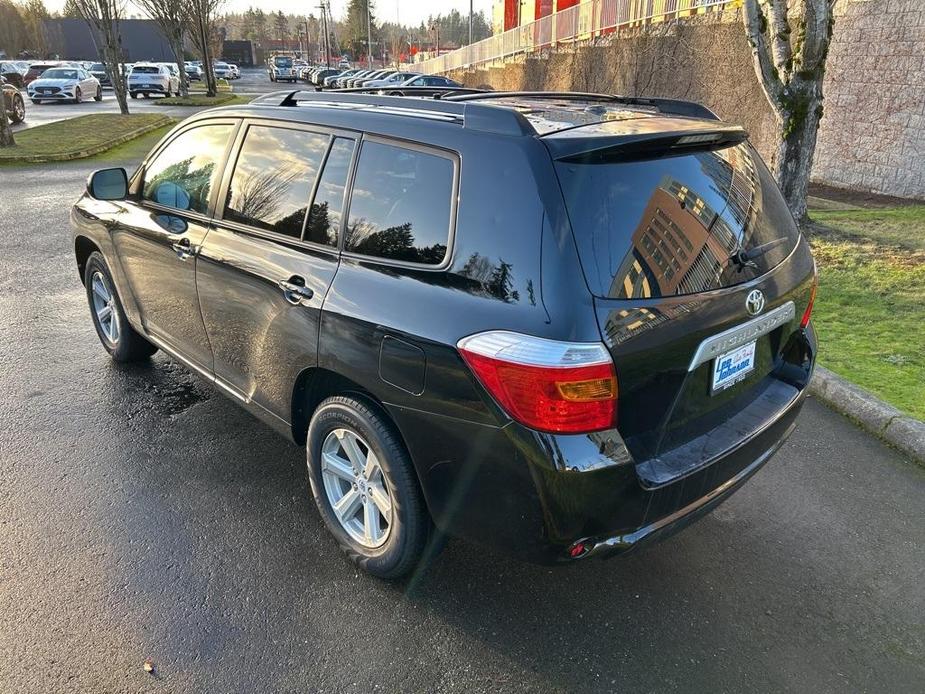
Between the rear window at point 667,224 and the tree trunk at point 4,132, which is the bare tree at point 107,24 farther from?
the rear window at point 667,224

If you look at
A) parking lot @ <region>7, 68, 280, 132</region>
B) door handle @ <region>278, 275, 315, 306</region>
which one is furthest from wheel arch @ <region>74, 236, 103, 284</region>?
parking lot @ <region>7, 68, 280, 132</region>

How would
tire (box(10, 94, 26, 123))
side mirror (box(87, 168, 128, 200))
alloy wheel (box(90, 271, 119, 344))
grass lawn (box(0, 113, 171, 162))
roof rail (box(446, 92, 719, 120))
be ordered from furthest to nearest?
tire (box(10, 94, 26, 123)), grass lawn (box(0, 113, 171, 162)), alloy wheel (box(90, 271, 119, 344)), side mirror (box(87, 168, 128, 200)), roof rail (box(446, 92, 719, 120))

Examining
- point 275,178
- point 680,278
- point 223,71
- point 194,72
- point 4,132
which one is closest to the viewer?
point 680,278

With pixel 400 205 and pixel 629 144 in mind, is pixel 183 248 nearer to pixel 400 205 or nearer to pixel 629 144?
pixel 400 205

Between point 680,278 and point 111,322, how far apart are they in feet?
13.8

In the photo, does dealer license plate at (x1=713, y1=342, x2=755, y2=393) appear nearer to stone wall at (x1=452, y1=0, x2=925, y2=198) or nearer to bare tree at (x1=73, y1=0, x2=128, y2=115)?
stone wall at (x1=452, y1=0, x2=925, y2=198)

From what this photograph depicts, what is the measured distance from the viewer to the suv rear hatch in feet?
7.18

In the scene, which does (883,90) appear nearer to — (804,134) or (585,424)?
(804,134)

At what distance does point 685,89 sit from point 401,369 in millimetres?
13744

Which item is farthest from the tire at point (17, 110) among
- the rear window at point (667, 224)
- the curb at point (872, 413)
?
the rear window at point (667, 224)

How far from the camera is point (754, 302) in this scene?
99.3 inches

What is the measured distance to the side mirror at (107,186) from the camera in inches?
168

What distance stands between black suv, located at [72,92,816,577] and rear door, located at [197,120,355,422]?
0.5 inches

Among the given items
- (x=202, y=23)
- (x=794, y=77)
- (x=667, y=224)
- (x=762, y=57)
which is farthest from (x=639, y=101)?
(x=202, y=23)
